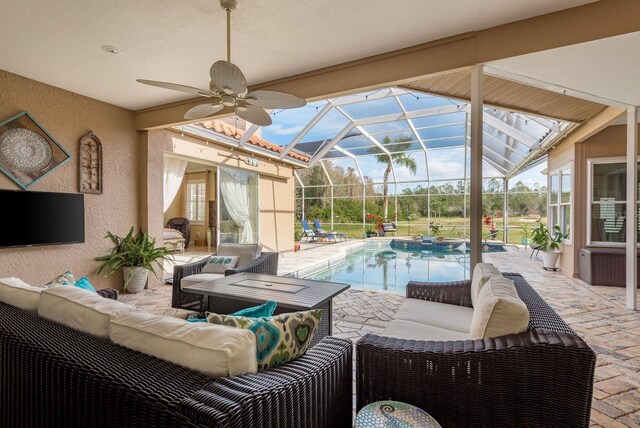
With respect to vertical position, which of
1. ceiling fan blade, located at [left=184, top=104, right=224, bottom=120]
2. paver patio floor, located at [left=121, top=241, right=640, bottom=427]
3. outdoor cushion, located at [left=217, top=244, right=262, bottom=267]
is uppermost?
ceiling fan blade, located at [left=184, top=104, right=224, bottom=120]

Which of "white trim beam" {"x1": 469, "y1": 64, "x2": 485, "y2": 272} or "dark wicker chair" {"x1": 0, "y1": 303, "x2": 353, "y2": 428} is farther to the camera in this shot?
"white trim beam" {"x1": 469, "y1": 64, "x2": 485, "y2": 272}

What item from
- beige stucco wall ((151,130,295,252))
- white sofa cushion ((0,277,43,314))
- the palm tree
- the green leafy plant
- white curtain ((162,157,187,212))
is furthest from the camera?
the palm tree

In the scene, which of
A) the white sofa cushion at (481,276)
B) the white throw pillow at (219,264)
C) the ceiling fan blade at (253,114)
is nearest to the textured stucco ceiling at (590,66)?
the white sofa cushion at (481,276)

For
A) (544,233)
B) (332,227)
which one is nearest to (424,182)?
(332,227)

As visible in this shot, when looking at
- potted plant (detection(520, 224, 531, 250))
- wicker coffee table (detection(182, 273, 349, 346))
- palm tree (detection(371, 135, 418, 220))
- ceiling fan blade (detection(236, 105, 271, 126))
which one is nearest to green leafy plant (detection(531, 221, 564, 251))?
potted plant (detection(520, 224, 531, 250))

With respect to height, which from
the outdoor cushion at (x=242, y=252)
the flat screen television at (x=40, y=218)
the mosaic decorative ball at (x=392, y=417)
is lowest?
the mosaic decorative ball at (x=392, y=417)

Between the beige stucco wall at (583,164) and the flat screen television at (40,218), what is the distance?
7892 millimetres

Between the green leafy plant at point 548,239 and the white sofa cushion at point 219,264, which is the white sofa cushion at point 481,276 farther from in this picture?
the green leafy plant at point 548,239

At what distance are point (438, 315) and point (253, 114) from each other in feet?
7.45

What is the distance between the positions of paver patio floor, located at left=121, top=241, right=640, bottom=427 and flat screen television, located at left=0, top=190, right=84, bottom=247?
1141mm

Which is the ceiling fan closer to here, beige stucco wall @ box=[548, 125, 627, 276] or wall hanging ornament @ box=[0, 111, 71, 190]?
wall hanging ornament @ box=[0, 111, 71, 190]

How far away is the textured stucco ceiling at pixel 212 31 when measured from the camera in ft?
8.39

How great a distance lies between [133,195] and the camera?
17.1 feet

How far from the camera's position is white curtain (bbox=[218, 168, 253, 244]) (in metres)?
7.26
